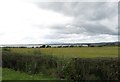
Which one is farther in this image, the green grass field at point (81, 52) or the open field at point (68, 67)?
the green grass field at point (81, 52)

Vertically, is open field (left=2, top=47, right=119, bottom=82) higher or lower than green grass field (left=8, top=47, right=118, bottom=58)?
lower

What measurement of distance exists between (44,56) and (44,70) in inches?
70.3

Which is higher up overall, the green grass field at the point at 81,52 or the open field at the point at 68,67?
the green grass field at the point at 81,52

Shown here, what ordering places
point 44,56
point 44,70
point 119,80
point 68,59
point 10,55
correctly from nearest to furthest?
point 119,80
point 68,59
point 44,70
point 44,56
point 10,55

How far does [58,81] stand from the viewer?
16016mm

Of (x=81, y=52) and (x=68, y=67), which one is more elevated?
(x=81, y=52)

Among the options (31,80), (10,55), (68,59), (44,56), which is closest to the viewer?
(31,80)

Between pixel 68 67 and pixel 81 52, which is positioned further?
pixel 81 52

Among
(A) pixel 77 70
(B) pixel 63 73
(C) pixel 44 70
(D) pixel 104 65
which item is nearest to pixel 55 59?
(C) pixel 44 70

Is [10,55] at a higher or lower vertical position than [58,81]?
higher

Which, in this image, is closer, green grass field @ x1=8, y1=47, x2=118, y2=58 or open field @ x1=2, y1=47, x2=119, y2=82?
open field @ x1=2, y1=47, x2=119, y2=82

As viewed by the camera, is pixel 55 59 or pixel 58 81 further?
pixel 55 59

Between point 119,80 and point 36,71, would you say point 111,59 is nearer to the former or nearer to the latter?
point 119,80

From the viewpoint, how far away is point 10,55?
80.6 ft
